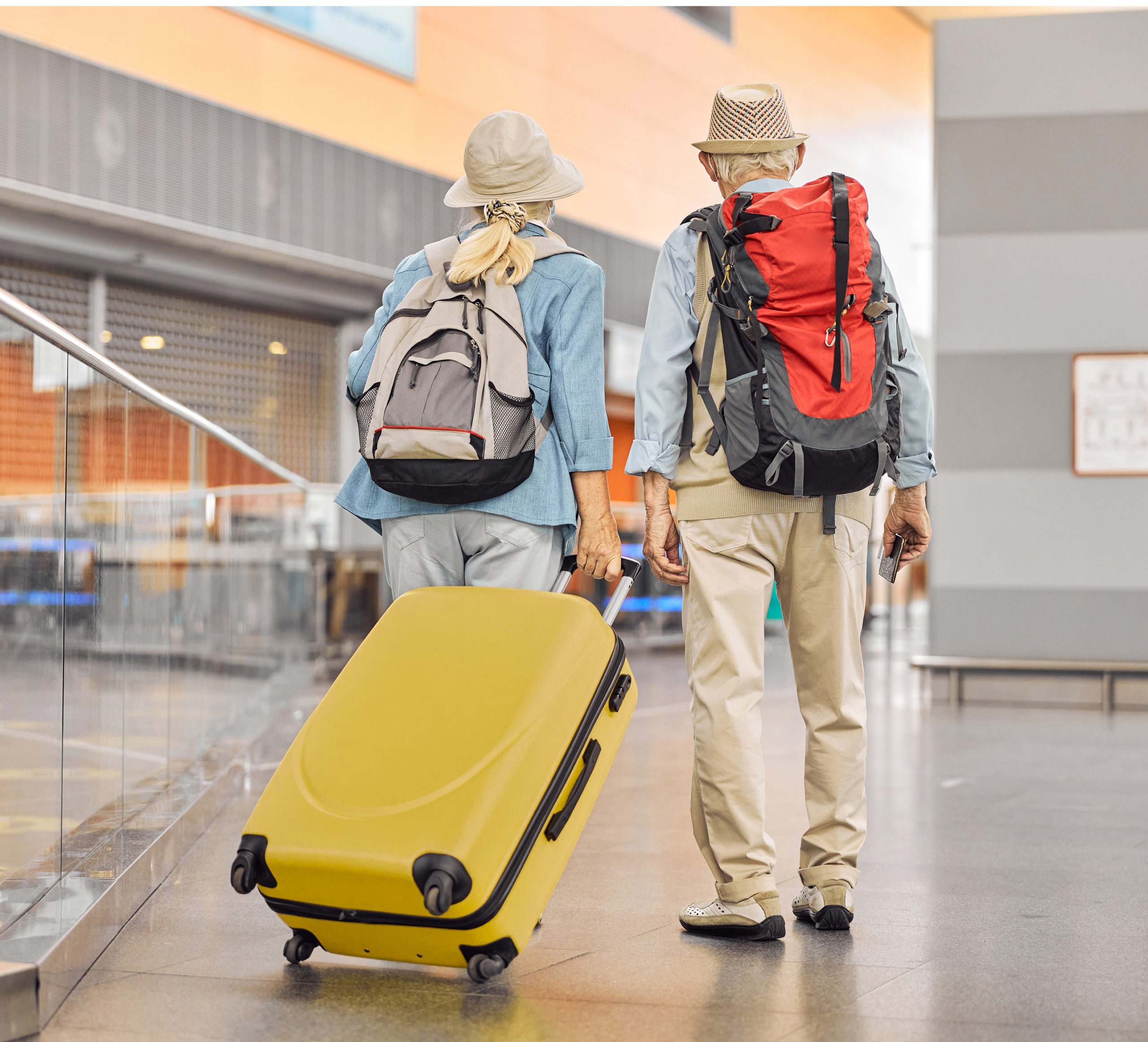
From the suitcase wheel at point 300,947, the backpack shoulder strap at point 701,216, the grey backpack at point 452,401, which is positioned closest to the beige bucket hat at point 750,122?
Answer: the backpack shoulder strap at point 701,216

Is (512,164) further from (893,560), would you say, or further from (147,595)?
(147,595)

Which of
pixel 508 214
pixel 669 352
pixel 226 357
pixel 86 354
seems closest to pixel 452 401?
pixel 508 214

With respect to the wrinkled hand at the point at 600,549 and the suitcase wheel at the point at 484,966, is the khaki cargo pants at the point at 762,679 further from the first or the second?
the suitcase wheel at the point at 484,966

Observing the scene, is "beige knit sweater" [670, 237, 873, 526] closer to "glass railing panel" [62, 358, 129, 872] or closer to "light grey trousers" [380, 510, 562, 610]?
"light grey trousers" [380, 510, 562, 610]

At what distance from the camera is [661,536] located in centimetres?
292

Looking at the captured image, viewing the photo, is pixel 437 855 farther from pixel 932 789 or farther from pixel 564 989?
pixel 932 789

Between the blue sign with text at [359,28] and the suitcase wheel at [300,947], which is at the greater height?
the blue sign with text at [359,28]

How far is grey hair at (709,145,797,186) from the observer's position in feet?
9.71

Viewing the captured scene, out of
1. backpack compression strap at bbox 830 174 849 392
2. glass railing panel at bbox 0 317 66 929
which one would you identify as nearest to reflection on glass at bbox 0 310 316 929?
glass railing panel at bbox 0 317 66 929

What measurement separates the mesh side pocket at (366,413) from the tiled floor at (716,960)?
981 millimetres

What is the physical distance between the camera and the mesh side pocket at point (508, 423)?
254 cm

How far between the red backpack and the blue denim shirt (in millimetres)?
281

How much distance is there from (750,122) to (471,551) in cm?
109

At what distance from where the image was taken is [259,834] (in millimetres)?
2326
